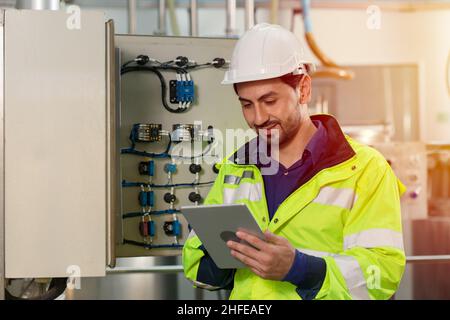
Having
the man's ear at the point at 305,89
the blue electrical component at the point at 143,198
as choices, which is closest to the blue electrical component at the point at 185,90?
the blue electrical component at the point at 143,198

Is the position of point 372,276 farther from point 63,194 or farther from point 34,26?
point 34,26

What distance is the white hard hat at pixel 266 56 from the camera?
167cm

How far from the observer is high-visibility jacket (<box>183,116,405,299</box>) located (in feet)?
4.91

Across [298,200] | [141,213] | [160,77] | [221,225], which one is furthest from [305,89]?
[141,213]

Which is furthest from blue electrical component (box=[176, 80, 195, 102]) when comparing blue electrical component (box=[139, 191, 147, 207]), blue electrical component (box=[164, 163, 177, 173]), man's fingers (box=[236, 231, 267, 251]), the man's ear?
man's fingers (box=[236, 231, 267, 251])

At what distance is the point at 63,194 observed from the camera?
2.17 m

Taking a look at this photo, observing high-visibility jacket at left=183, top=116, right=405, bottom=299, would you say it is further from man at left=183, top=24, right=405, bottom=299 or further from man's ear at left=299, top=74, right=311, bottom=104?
man's ear at left=299, top=74, right=311, bottom=104

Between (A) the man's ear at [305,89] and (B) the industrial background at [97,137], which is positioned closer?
(A) the man's ear at [305,89]

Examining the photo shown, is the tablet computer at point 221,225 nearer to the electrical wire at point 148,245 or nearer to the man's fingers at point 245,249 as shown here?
the man's fingers at point 245,249

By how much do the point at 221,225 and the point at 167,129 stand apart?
3.51 ft

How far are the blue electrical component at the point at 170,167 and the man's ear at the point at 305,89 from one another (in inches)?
35.4

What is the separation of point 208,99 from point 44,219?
72cm

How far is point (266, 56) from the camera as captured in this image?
5.56 feet

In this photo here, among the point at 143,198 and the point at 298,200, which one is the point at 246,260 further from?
the point at 143,198
